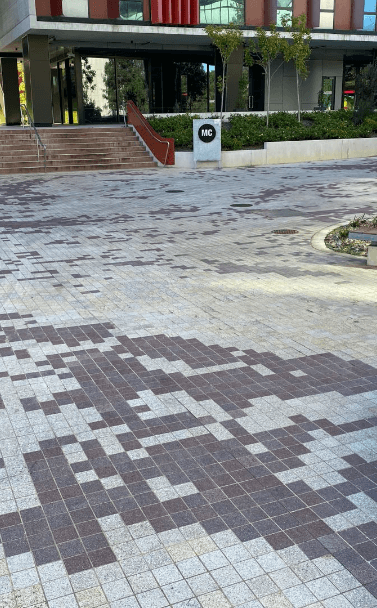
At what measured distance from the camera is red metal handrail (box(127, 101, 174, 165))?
26938mm

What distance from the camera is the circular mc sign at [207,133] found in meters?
26.2

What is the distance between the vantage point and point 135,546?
4.16 metres

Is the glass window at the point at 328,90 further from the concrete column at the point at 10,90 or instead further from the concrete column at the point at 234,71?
the concrete column at the point at 10,90

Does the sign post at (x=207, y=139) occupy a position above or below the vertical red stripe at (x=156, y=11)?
below

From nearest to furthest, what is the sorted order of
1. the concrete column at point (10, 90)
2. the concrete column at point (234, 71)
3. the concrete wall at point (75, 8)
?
the concrete wall at point (75, 8), the concrete column at point (234, 71), the concrete column at point (10, 90)

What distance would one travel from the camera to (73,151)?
27.6 m

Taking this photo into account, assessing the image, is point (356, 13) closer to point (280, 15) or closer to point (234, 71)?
point (280, 15)

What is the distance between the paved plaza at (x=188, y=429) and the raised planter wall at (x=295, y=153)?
15.7m

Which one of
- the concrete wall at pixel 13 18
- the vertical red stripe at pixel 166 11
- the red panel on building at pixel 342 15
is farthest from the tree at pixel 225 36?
the concrete wall at pixel 13 18

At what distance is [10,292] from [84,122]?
28038 millimetres

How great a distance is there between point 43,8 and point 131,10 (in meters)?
4.20

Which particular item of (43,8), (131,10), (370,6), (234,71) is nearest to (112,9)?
(131,10)

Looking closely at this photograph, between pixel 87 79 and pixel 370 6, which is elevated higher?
pixel 370 6

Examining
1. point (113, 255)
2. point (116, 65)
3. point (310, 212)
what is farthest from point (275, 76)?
point (113, 255)
